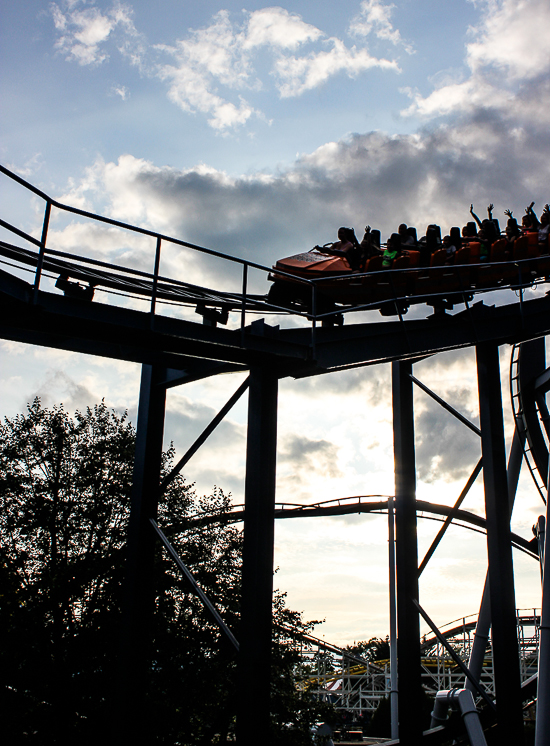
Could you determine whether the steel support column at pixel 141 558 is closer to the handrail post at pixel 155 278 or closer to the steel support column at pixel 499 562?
the handrail post at pixel 155 278

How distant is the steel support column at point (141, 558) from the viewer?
21.0 ft

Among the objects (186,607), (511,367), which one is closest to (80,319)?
(511,367)

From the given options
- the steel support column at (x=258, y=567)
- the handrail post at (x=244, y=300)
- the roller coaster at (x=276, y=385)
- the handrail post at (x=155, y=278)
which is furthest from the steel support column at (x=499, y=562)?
the handrail post at (x=155, y=278)

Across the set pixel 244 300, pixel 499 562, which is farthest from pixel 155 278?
pixel 499 562

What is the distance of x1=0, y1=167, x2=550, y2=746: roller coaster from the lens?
572 cm

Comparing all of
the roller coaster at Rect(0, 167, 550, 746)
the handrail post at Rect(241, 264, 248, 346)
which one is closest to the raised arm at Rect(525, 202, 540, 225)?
the roller coaster at Rect(0, 167, 550, 746)

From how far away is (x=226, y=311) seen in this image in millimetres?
7793

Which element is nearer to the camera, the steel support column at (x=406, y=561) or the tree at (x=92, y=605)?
the steel support column at (x=406, y=561)

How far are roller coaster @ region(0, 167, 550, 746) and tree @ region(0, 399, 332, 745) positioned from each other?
14.0 feet

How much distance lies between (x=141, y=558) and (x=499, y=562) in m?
3.96

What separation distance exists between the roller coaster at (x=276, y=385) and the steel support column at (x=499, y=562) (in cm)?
2

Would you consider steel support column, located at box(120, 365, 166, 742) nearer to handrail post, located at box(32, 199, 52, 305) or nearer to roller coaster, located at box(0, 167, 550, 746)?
roller coaster, located at box(0, 167, 550, 746)

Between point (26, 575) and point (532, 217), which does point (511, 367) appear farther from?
point (26, 575)

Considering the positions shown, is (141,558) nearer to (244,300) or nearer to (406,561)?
(244,300)
